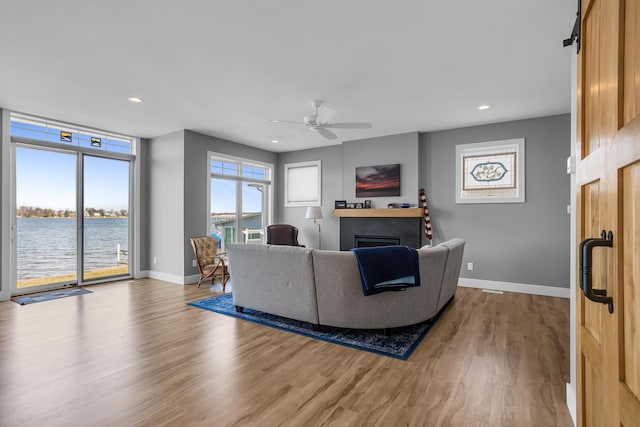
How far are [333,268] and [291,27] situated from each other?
6.87 ft

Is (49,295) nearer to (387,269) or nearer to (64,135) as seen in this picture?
(64,135)

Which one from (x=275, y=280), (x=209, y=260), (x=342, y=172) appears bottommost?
(x=209, y=260)

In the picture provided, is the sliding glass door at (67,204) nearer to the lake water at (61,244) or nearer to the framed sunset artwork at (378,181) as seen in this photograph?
the lake water at (61,244)

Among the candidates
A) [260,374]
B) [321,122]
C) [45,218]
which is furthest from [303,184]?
[260,374]

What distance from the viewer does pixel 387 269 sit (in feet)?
9.27

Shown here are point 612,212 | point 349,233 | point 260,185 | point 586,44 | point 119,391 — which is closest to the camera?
point 612,212

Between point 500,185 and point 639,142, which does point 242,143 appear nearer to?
point 500,185

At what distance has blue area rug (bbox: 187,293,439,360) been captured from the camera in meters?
2.76

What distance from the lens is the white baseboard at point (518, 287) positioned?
4.54m

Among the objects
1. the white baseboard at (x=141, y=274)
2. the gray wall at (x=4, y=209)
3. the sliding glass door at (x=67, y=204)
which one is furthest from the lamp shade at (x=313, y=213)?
the gray wall at (x=4, y=209)

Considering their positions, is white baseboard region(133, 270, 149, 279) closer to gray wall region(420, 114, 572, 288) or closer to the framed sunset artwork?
the framed sunset artwork

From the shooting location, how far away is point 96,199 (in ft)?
17.6

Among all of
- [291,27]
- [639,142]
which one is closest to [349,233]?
[291,27]

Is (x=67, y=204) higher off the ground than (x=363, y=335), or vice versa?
(x=67, y=204)
